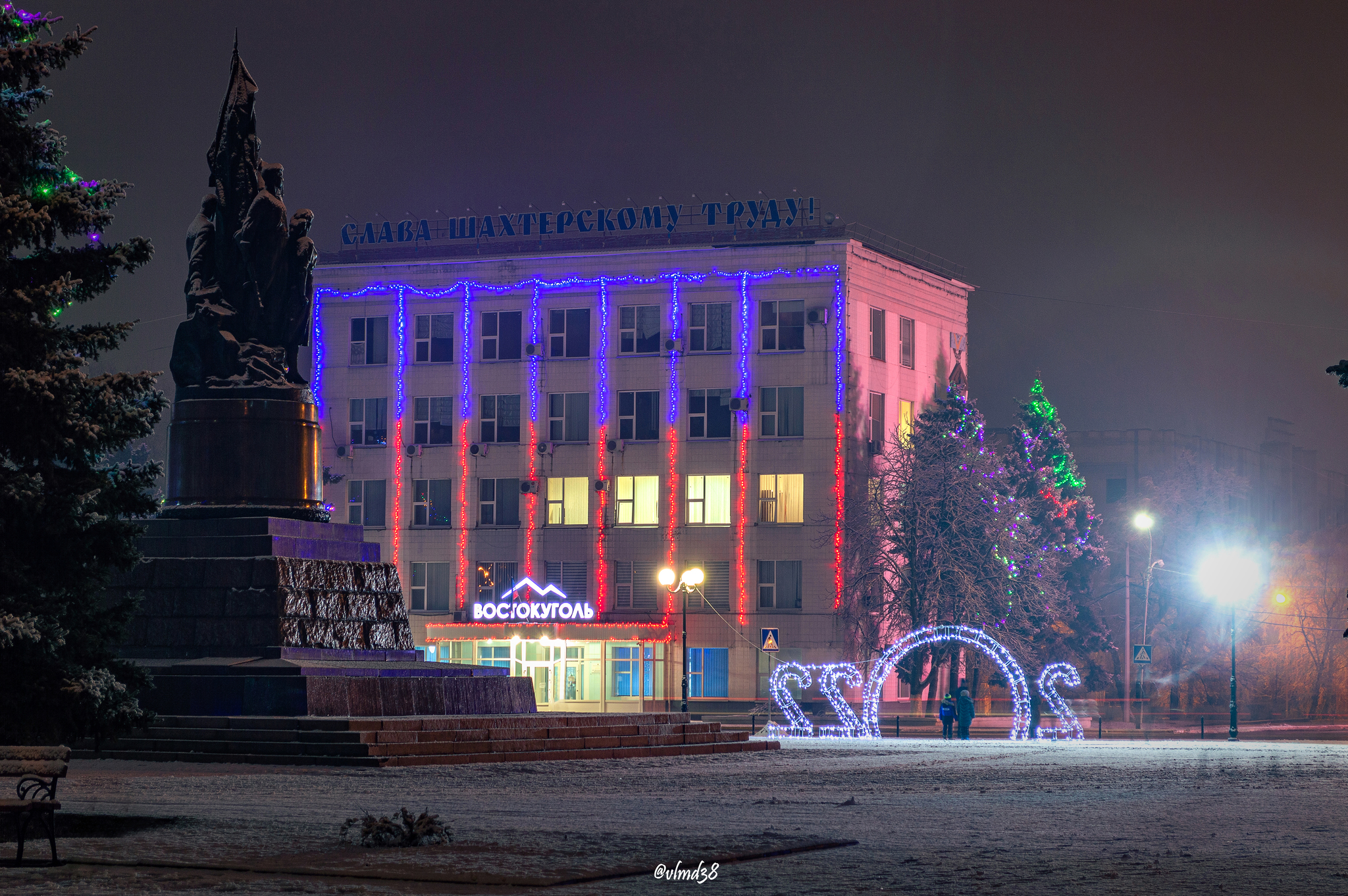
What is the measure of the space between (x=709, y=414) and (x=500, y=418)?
792 centimetres

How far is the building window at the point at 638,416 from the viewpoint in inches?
2608

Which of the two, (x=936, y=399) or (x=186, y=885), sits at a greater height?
(x=936, y=399)

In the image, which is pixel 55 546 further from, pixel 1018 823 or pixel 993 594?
pixel 993 594

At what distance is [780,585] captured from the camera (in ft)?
212

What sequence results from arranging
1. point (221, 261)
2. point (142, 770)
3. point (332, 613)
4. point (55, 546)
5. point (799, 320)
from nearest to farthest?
point (55, 546) → point (142, 770) → point (332, 613) → point (221, 261) → point (799, 320)

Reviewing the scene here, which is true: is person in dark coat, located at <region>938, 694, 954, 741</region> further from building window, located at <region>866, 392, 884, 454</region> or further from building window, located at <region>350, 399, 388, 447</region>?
building window, located at <region>350, 399, 388, 447</region>

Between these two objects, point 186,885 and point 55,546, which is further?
point 55,546

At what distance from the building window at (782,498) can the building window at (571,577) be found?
6.72 metres

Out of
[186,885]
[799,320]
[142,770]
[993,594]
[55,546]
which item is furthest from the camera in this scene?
[799,320]

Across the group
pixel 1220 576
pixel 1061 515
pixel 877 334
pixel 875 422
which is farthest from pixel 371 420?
pixel 1220 576

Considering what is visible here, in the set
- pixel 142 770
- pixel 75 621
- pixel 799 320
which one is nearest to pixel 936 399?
pixel 799 320

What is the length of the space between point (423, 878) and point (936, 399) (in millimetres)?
55680

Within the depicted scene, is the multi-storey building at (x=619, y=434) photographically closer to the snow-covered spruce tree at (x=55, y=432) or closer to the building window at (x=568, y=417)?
the building window at (x=568, y=417)

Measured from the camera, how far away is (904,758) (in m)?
28.2
